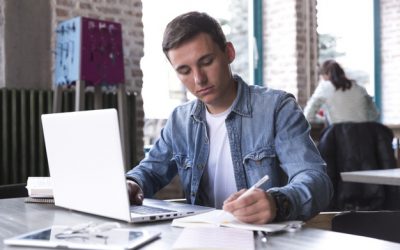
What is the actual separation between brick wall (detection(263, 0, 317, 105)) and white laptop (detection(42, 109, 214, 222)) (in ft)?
12.9

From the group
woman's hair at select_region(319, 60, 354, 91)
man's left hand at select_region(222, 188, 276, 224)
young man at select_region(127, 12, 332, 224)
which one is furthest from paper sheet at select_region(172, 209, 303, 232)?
woman's hair at select_region(319, 60, 354, 91)

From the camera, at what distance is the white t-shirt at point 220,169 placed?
177 cm

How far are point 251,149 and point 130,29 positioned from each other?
2.60 meters

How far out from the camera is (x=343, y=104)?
448 cm

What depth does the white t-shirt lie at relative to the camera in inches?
69.5

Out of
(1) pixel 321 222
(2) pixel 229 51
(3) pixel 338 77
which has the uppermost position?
(3) pixel 338 77

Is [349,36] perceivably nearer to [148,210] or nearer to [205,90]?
[205,90]

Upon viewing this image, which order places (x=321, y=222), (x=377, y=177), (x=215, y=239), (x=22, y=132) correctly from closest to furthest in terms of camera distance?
1. (x=215, y=239)
2. (x=321, y=222)
3. (x=377, y=177)
4. (x=22, y=132)

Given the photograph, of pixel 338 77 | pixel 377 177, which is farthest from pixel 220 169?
pixel 338 77

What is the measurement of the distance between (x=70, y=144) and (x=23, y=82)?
2.45m

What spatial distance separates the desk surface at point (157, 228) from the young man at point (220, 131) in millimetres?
235

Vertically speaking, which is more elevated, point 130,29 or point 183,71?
point 130,29

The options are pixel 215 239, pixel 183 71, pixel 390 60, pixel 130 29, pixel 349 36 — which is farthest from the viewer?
pixel 390 60

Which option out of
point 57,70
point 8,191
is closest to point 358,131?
point 57,70
